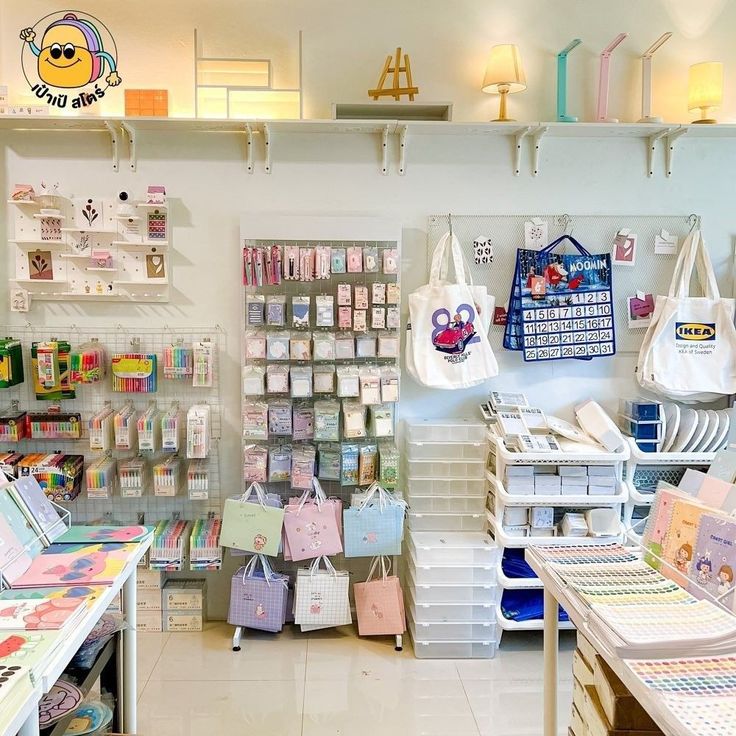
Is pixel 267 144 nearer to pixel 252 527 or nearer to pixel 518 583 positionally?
pixel 252 527

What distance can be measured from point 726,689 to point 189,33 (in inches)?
134

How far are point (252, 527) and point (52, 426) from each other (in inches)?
42.9

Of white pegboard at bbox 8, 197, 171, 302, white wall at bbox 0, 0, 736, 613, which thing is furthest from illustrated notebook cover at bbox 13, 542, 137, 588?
white pegboard at bbox 8, 197, 171, 302

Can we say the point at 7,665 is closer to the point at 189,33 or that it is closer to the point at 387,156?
the point at 387,156

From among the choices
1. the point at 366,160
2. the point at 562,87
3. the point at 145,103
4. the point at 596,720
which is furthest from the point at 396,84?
the point at 596,720

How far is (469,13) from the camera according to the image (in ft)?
11.2

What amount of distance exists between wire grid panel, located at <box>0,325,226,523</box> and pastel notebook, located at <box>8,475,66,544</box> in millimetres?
1277

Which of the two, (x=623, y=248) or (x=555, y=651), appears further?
(x=623, y=248)

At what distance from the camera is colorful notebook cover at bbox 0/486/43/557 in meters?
Answer: 1.98

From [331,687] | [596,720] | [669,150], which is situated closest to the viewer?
[596,720]

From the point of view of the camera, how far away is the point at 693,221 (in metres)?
3.56

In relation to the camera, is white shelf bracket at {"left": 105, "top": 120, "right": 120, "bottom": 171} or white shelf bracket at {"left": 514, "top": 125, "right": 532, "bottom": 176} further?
white shelf bracket at {"left": 514, "top": 125, "right": 532, "bottom": 176}

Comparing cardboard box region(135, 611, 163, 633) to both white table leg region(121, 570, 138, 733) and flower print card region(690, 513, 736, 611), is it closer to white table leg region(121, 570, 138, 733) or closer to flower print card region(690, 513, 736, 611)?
white table leg region(121, 570, 138, 733)

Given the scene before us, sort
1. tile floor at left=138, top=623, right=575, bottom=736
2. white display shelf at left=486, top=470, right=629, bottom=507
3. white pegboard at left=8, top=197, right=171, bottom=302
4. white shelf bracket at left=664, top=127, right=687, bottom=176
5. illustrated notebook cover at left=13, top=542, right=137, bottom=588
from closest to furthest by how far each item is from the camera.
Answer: illustrated notebook cover at left=13, top=542, right=137, bottom=588 < tile floor at left=138, top=623, right=575, bottom=736 < white display shelf at left=486, top=470, right=629, bottom=507 < white pegboard at left=8, top=197, right=171, bottom=302 < white shelf bracket at left=664, top=127, right=687, bottom=176
